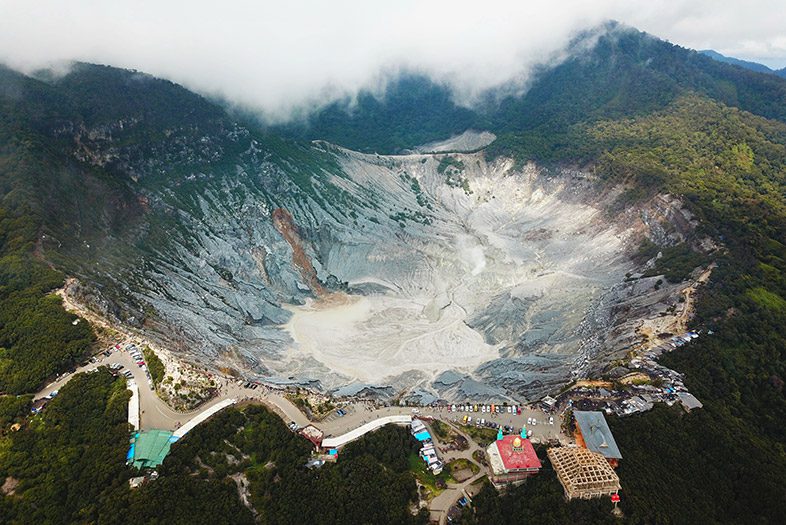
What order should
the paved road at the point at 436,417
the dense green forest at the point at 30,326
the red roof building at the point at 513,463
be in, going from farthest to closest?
the dense green forest at the point at 30,326 → the paved road at the point at 436,417 → the red roof building at the point at 513,463

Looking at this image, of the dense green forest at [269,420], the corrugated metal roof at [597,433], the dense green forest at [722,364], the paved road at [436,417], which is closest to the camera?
the dense green forest at [269,420]

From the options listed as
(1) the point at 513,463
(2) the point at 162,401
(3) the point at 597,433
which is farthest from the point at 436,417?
(2) the point at 162,401

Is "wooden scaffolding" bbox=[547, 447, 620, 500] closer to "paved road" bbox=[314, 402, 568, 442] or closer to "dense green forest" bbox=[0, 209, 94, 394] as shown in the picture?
"paved road" bbox=[314, 402, 568, 442]

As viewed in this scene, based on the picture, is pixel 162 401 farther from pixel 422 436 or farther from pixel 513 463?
pixel 513 463

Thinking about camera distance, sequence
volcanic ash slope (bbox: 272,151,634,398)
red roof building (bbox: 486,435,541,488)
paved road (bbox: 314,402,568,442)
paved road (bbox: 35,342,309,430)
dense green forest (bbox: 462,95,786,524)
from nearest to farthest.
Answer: dense green forest (bbox: 462,95,786,524) < red roof building (bbox: 486,435,541,488) < paved road (bbox: 35,342,309,430) < paved road (bbox: 314,402,568,442) < volcanic ash slope (bbox: 272,151,634,398)

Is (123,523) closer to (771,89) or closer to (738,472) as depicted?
(738,472)

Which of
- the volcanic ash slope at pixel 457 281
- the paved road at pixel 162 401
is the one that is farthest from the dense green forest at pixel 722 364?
the paved road at pixel 162 401

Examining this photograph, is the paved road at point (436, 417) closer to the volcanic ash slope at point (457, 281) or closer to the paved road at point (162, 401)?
the paved road at point (162, 401)

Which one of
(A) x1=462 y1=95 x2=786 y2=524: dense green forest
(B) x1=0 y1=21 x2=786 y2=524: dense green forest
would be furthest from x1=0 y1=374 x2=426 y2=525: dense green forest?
(A) x1=462 y1=95 x2=786 y2=524: dense green forest

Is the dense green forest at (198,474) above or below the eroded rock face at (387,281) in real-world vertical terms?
above
